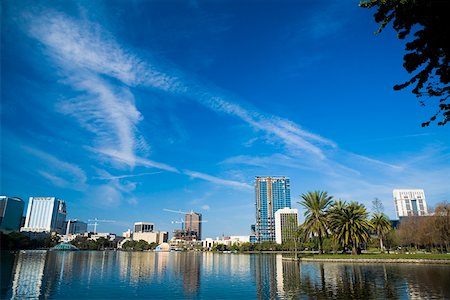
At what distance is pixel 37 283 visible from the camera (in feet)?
96.6

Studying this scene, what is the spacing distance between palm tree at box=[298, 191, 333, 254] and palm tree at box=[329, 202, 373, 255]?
2.47 metres

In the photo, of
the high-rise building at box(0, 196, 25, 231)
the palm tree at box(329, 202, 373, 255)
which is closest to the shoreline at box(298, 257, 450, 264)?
the palm tree at box(329, 202, 373, 255)

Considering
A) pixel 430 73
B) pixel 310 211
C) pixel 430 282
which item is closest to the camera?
pixel 430 73

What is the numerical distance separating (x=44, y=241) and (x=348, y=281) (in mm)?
202028

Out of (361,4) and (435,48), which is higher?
(361,4)

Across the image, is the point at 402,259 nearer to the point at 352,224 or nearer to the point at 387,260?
the point at 387,260

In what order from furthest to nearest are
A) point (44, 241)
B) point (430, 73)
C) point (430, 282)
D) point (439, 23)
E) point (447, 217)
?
point (44, 241) < point (447, 217) < point (430, 282) < point (430, 73) < point (439, 23)

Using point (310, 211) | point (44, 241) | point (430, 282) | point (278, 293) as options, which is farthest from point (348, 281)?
point (44, 241)

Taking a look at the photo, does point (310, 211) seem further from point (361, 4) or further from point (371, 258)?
point (361, 4)

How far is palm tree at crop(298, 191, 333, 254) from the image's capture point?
68.2m

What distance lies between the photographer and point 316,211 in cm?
6881

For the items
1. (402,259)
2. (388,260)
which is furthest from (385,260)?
(402,259)

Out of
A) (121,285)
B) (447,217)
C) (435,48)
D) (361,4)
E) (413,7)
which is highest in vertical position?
(361,4)

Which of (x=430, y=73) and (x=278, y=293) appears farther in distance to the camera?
(x=278, y=293)
